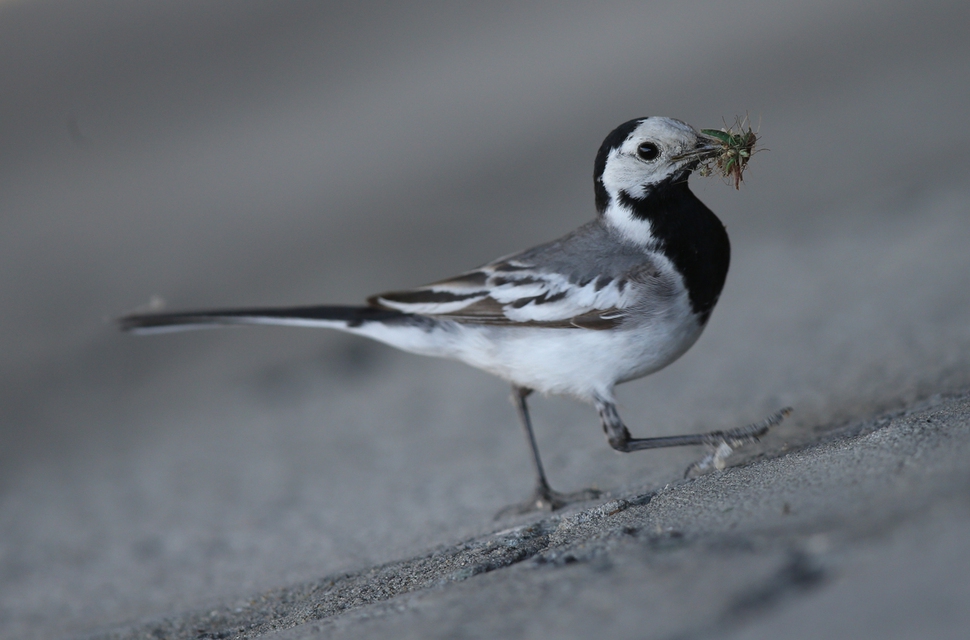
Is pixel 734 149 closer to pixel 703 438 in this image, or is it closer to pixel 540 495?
pixel 703 438

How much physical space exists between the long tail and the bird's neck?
3.86 feet

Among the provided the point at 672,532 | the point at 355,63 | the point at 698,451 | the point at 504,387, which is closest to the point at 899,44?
the point at 355,63

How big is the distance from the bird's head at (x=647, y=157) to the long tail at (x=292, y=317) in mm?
1150

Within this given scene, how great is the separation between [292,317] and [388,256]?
3.81 metres

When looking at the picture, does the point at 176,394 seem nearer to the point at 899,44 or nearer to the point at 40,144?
the point at 40,144

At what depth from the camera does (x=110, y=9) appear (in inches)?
340

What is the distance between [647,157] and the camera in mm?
3852

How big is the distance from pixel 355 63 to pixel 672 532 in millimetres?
7617

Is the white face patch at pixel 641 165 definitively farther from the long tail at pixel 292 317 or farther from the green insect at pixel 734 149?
the long tail at pixel 292 317

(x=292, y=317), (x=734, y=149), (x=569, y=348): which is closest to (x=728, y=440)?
(x=569, y=348)

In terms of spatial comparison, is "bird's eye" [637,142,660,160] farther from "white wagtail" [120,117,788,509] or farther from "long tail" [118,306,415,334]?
"long tail" [118,306,415,334]

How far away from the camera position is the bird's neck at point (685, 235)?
3.86 meters

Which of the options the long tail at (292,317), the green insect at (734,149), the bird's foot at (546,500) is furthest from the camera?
the long tail at (292,317)

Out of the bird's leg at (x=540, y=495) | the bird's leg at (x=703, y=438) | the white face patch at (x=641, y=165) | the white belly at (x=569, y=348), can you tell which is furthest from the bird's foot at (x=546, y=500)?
the white face patch at (x=641, y=165)
